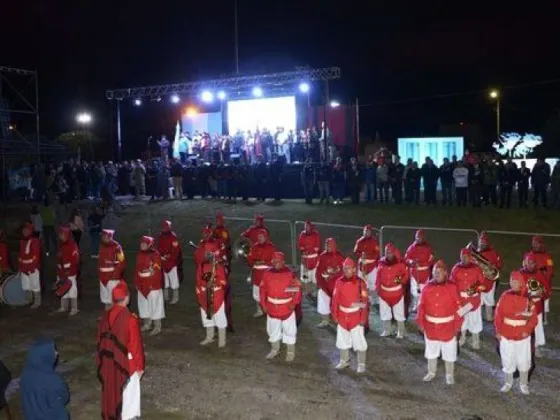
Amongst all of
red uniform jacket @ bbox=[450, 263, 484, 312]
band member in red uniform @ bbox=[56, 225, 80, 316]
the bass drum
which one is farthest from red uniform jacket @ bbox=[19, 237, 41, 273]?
red uniform jacket @ bbox=[450, 263, 484, 312]

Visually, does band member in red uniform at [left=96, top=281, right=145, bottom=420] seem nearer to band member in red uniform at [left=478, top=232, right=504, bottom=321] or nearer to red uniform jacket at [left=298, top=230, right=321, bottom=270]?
band member in red uniform at [left=478, top=232, right=504, bottom=321]

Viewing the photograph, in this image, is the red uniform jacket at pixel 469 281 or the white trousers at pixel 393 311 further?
the white trousers at pixel 393 311

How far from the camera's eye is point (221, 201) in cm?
2698

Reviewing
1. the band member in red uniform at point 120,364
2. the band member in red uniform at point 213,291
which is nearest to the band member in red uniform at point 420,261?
the band member in red uniform at point 213,291

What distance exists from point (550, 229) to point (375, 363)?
1195 centimetres

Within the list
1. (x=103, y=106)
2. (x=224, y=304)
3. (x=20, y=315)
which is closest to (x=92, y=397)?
(x=224, y=304)

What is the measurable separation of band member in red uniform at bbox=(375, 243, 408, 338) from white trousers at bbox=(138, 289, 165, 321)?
13.4 ft

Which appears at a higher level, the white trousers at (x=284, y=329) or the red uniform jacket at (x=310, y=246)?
the red uniform jacket at (x=310, y=246)

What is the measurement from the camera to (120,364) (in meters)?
7.52

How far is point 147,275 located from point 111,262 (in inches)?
59.1

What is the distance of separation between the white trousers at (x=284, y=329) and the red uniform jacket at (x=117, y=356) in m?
3.27

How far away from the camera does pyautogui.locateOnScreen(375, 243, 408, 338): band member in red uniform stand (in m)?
11.3

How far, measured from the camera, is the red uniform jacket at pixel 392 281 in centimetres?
1135

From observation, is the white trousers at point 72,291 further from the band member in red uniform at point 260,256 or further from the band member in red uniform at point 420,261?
the band member in red uniform at point 420,261
